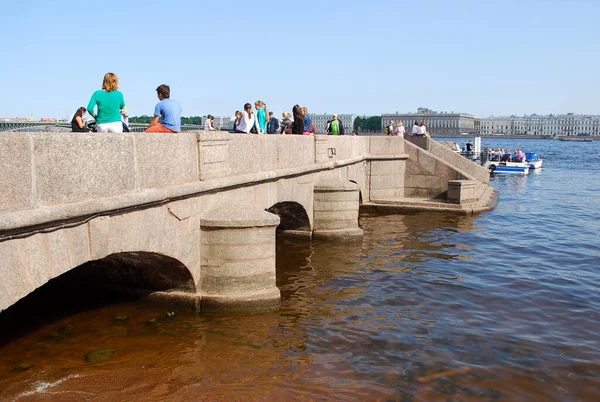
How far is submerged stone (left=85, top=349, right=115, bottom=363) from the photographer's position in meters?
6.34

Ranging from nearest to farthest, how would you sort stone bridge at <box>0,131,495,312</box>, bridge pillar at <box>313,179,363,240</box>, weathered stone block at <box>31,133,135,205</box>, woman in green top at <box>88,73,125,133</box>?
stone bridge at <box>0,131,495,312</box>
weathered stone block at <box>31,133,135,205</box>
woman in green top at <box>88,73,125,133</box>
bridge pillar at <box>313,179,363,240</box>

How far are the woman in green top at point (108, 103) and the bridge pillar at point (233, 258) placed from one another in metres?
1.60

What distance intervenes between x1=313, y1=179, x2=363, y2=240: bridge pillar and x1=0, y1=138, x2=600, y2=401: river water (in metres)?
1.01

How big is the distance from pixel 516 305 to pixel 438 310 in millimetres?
1297

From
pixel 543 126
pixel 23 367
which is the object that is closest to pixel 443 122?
pixel 543 126

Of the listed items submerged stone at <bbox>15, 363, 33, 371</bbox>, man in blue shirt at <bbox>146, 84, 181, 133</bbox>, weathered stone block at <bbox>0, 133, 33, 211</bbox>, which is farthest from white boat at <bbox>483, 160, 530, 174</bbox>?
weathered stone block at <bbox>0, 133, 33, 211</bbox>

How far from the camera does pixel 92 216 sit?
18.1 feet

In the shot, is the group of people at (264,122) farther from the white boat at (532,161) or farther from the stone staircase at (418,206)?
the white boat at (532,161)

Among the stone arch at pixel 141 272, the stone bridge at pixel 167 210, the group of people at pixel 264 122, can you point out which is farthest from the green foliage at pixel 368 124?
the stone arch at pixel 141 272

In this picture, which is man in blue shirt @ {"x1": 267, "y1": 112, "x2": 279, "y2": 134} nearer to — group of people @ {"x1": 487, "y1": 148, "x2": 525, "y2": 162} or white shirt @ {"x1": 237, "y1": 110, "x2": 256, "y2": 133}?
white shirt @ {"x1": 237, "y1": 110, "x2": 256, "y2": 133}

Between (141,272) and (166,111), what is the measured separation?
2.13 meters

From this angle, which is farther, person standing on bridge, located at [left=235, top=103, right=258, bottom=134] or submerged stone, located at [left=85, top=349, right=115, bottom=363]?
person standing on bridge, located at [left=235, top=103, right=258, bottom=134]

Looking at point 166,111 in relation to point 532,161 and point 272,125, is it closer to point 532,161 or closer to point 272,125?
point 272,125

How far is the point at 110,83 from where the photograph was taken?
6863 mm
